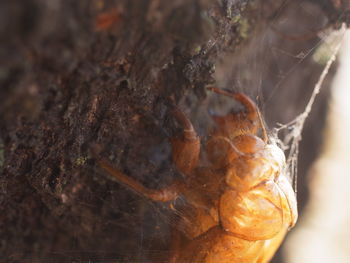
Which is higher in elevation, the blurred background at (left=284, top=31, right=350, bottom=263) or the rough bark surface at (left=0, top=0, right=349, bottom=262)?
the rough bark surface at (left=0, top=0, right=349, bottom=262)

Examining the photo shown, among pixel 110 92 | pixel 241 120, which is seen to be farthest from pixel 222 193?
pixel 110 92

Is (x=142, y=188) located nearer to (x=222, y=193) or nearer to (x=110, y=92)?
(x=222, y=193)

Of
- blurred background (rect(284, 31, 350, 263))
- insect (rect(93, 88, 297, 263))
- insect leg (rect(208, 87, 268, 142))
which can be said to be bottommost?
blurred background (rect(284, 31, 350, 263))

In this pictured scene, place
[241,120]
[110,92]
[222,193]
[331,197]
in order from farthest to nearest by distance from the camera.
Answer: [331,197], [241,120], [222,193], [110,92]

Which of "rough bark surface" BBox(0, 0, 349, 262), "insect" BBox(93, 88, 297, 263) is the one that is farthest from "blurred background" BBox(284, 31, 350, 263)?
"insect" BBox(93, 88, 297, 263)

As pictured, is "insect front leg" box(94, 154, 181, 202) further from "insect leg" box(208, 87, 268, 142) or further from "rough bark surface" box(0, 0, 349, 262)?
"insect leg" box(208, 87, 268, 142)

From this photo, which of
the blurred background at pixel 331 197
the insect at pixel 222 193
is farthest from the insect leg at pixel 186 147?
the blurred background at pixel 331 197

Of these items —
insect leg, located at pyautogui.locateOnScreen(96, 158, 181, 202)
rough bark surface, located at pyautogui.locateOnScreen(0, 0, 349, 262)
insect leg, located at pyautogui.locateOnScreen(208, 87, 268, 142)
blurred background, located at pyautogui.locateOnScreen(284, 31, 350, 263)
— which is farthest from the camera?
blurred background, located at pyautogui.locateOnScreen(284, 31, 350, 263)

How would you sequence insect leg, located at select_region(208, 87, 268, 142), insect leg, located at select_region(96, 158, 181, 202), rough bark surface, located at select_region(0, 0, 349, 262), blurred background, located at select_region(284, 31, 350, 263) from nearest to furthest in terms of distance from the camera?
rough bark surface, located at select_region(0, 0, 349, 262) → insect leg, located at select_region(96, 158, 181, 202) → insect leg, located at select_region(208, 87, 268, 142) → blurred background, located at select_region(284, 31, 350, 263)
